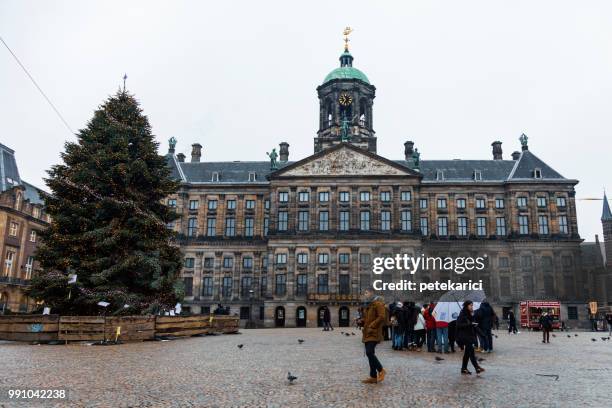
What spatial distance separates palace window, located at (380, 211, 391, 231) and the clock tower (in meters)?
8.79

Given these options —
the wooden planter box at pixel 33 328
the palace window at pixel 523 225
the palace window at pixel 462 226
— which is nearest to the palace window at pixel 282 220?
the palace window at pixel 462 226

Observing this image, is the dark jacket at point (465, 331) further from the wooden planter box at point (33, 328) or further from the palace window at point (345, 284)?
the palace window at point (345, 284)

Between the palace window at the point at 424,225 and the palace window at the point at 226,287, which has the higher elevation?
the palace window at the point at 424,225

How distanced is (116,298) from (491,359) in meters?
16.3

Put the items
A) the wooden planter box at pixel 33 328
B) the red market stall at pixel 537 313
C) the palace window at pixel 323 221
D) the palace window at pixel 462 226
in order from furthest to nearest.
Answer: the palace window at pixel 462 226, the palace window at pixel 323 221, the red market stall at pixel 537 313, the wooden planter box at pixel 33 328

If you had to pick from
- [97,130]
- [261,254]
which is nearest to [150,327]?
[97,130]

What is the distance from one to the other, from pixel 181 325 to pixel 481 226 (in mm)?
45271

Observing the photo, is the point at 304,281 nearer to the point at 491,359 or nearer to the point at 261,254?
the point at 261,254

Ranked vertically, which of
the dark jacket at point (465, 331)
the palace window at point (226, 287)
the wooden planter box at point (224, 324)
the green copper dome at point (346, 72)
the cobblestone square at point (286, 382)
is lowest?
the cobblestone square at point (286, 382)

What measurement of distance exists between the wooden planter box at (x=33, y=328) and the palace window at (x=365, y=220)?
41748 mm

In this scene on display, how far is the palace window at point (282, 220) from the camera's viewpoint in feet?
194

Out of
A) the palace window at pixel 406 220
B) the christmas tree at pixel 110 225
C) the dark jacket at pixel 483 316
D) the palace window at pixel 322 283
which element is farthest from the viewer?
the palace window at pixel 406 220

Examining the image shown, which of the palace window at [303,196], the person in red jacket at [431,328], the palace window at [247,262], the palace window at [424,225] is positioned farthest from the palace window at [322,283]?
the person in red jacket at [431,328]

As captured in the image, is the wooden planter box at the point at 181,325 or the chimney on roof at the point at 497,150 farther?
the chimney on roof at the point at 497,150
